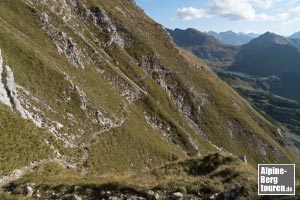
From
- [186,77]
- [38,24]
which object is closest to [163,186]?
[38,24]

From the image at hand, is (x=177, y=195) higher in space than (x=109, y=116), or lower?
lower

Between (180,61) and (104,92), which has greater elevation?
(180,61)

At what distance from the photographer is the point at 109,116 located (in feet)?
300

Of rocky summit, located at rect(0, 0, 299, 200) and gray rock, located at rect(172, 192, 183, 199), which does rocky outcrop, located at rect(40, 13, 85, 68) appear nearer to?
rocky summit, located at rect(0, 0, 299, 200)

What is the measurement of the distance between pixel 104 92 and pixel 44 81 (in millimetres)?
27076

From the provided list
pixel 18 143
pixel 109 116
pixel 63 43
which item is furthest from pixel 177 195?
pixel 63 43

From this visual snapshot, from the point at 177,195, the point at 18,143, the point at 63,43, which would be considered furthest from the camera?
the point at 63,43

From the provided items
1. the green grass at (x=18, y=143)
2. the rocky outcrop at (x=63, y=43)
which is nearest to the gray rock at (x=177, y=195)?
the green grass at (x=18, y=143)

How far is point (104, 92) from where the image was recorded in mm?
101375

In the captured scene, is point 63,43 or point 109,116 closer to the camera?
point 109,116

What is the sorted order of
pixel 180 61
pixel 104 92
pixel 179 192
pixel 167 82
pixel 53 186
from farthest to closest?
pixel 180 61 → pixel 167 82 → pixel 104 92 → pixel 53 186 → pixel 179 192

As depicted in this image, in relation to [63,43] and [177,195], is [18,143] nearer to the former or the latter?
[177,195]

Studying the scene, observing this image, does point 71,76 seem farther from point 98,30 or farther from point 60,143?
point 98,30

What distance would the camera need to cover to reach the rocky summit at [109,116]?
24.9m
